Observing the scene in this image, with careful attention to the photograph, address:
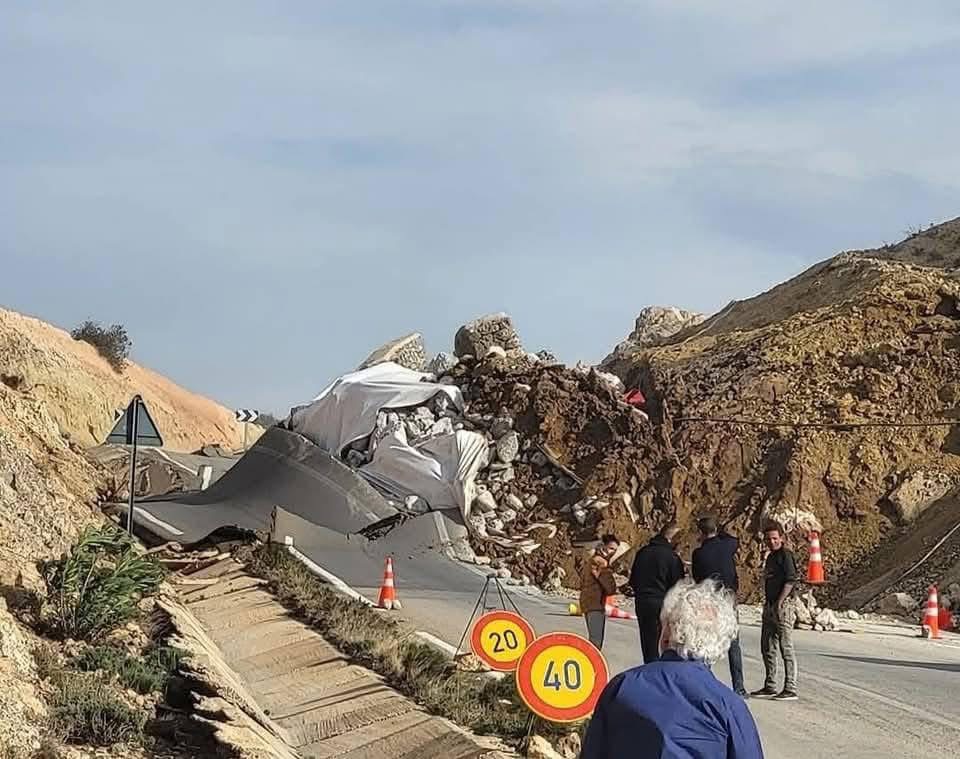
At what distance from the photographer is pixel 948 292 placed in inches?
1417

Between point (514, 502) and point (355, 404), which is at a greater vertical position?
point (355, 404)

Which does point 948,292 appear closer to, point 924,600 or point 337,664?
point 924,600

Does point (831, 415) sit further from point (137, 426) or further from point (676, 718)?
point (676, 718)

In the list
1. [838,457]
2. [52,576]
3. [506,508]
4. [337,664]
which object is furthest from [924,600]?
[52,576]

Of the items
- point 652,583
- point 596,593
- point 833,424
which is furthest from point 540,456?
point 652,583

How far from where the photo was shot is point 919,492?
28984 mm

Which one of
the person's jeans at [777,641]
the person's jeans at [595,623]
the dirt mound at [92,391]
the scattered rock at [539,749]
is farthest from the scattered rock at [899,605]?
the dirt mound at [92,391]

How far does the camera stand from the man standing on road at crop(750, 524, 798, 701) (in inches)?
508

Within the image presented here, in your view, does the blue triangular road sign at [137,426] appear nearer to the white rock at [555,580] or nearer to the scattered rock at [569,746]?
the white rock at [555,580]

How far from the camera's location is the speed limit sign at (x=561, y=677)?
8.97m

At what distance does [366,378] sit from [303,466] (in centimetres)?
430

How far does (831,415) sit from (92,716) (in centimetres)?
2443

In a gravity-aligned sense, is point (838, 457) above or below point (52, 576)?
above

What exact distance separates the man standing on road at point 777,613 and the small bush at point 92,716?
5728 mm
